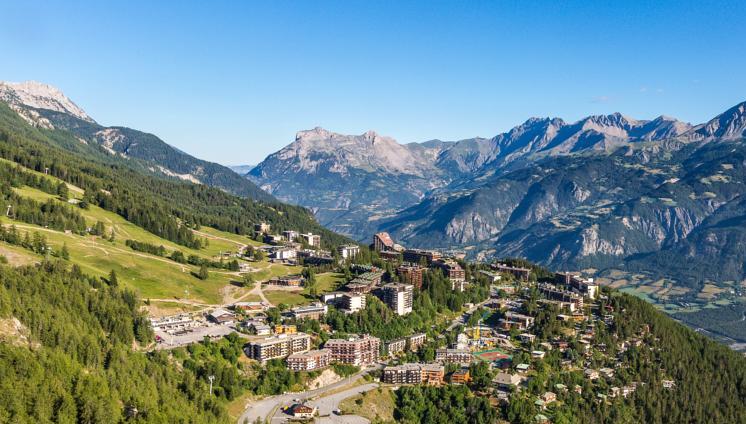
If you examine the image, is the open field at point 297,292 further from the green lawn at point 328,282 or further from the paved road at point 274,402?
the paved road at point 274,402

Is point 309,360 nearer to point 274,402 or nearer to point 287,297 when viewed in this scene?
point 274,402

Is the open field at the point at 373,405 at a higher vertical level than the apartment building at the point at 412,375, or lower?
lower

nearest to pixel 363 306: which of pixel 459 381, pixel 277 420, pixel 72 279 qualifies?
pixel 459 381

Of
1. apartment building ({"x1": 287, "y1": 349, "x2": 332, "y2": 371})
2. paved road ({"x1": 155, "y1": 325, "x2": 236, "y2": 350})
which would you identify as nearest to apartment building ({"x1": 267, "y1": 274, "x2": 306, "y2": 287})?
paved road ({"x1": 155, "y1": 325, "x2": 236, "y2": 350})

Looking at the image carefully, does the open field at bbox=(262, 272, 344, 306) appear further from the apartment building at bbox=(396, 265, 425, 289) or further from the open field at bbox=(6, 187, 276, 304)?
the apartment building at bbox=(396, 265, 425, 289)

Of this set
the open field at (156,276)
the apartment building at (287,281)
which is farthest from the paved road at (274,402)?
the apartment building at (287,281)

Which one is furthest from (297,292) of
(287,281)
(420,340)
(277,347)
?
(277,347)

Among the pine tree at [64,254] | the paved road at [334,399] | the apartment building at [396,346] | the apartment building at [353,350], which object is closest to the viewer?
the paved road at [334,399]

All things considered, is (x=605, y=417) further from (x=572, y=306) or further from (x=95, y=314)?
(x=95, y=314)

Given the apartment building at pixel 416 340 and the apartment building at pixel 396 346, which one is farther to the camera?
the apartment building at pixel 416 340
